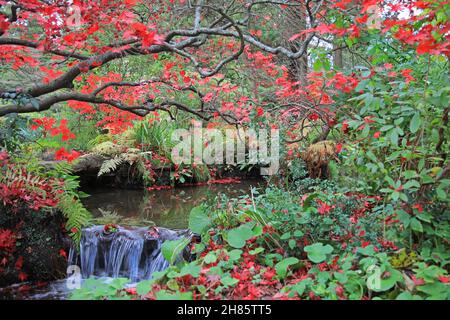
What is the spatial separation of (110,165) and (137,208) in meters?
1.37

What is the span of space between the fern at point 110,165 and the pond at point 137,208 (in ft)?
1.32

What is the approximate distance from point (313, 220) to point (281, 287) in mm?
739

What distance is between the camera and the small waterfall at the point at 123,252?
498 centimetres

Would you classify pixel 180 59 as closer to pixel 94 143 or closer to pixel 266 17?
pixel 266 17

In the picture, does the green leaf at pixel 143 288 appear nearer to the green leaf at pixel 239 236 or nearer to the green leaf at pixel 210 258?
the green leaf at pixel 210 258

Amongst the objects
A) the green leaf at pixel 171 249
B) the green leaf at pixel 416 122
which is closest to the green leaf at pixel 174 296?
the green leaf at pixel 171 249

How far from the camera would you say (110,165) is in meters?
7.85

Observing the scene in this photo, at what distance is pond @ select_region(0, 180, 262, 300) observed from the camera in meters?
4.49

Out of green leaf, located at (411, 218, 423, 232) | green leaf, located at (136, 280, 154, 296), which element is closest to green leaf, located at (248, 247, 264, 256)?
green leaf, located at (136, 280, 154, 296)

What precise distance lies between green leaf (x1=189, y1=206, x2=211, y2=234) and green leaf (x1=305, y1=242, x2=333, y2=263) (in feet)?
4.36

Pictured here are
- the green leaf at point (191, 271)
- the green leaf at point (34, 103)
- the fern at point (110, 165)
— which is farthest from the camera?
the fern at point (110, 165)

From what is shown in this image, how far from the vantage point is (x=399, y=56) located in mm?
4270

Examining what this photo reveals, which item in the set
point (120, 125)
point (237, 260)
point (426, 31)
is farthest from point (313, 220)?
point (120, 125)
